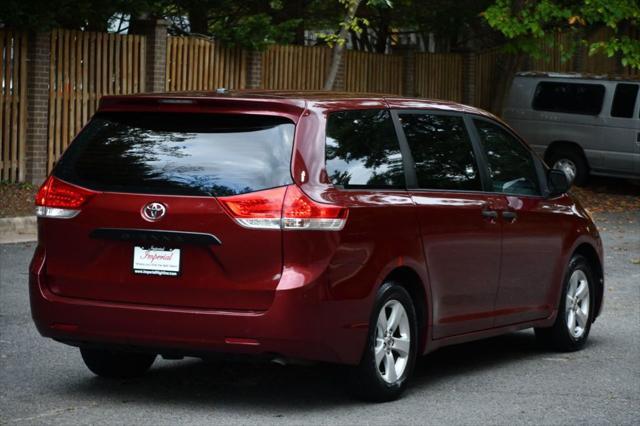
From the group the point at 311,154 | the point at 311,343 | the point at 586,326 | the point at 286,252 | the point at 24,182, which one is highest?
the point at 311,154

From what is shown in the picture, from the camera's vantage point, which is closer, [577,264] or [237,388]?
[237,388]

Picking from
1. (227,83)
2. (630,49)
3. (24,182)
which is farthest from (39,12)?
(630,49)

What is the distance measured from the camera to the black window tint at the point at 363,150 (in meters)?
7.35

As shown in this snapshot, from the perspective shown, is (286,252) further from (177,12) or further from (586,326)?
(177,12)

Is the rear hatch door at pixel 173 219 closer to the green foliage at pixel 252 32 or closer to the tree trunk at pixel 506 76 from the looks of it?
the green foliage at pixel 252 32

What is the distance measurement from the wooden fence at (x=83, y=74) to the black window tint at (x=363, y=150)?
523 inches

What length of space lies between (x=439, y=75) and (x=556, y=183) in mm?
21300

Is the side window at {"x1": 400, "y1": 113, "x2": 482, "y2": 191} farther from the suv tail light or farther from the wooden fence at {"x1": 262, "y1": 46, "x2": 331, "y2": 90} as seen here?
the wooden fence at {"x1": 262, "y1": 46, "x2": 331, "y2": 90}

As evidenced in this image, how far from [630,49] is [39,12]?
36.6 feet

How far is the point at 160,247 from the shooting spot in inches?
282

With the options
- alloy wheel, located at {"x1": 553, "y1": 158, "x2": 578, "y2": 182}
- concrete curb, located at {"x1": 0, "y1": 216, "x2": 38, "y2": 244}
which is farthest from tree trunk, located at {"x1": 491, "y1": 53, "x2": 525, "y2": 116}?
concrete curb, located at {"x1": 0, "y1": 216, "x2": 38, "y2": 244}

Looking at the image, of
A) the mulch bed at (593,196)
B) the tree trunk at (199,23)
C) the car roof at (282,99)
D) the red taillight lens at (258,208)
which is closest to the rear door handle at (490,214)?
the car roof at (282,99)

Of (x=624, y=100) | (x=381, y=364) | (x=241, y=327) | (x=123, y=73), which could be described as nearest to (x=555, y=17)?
(x=624, y=100)

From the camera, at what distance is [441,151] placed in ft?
27.4
